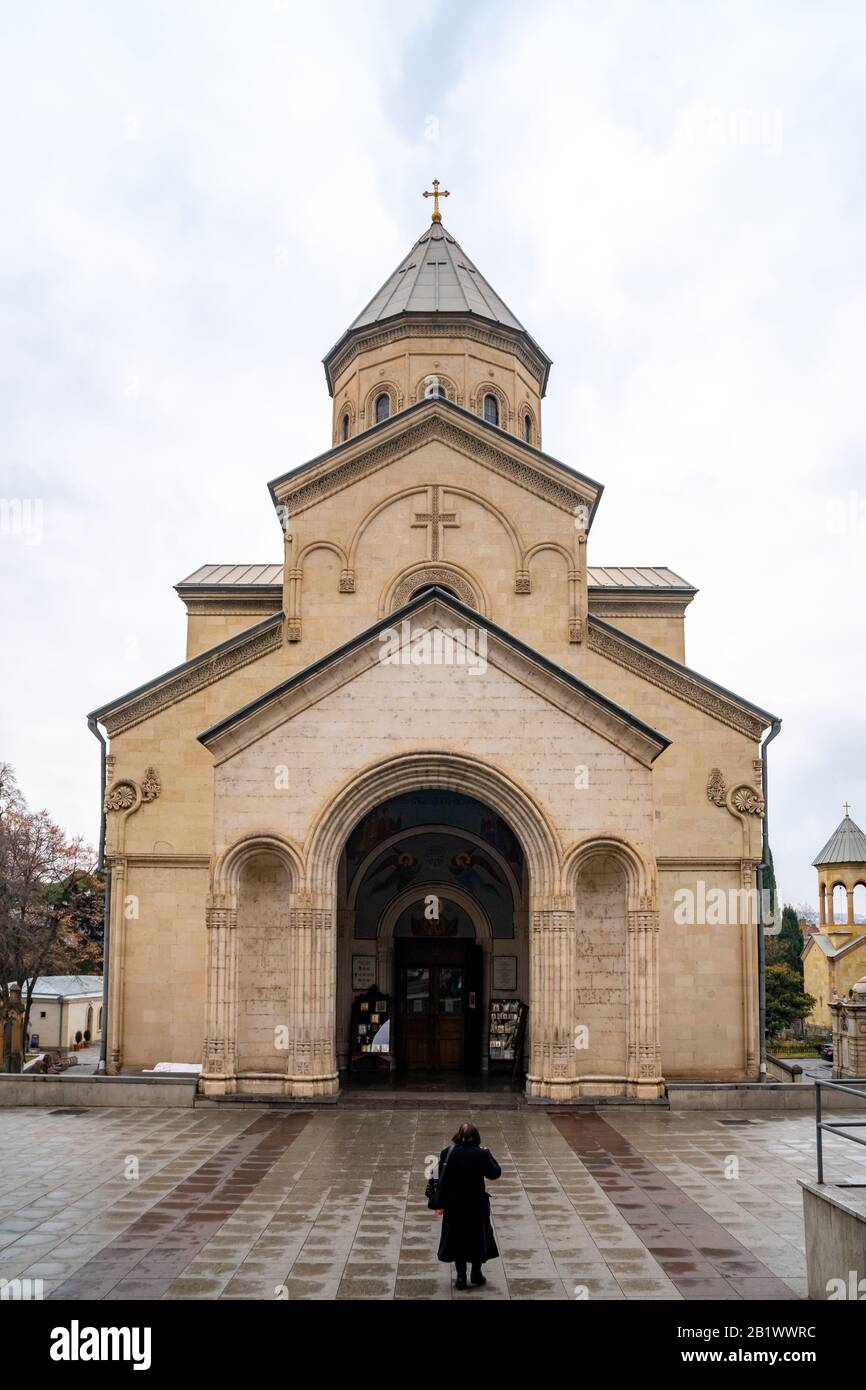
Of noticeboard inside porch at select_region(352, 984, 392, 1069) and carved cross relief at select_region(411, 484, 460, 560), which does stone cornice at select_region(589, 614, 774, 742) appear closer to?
carved cross relief at select_region(411, 484, 460, 560)

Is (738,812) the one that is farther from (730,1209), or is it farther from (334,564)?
(730,1209)

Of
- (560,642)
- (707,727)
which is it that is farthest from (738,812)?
(560,642)

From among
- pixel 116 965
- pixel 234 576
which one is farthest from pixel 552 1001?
pixel 234 576

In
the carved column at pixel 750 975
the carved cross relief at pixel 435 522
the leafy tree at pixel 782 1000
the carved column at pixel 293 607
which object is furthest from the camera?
the leafy tree at pixel 782 1000

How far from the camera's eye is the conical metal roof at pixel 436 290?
1083 inches

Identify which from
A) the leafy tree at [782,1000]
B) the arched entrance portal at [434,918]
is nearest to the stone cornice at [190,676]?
the arched entrance portal at [434,918]

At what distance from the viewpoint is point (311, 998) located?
16.8 m

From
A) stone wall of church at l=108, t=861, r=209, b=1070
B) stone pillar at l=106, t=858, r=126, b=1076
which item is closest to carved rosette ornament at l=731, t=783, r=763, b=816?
stone wall of church at l=108, t=861, r=209, b=1070

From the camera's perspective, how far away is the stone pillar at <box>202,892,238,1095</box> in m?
16.9

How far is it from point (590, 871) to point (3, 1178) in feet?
30.4

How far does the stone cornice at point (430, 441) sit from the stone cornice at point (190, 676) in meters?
2.51

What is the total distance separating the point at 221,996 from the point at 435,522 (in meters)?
9.72
